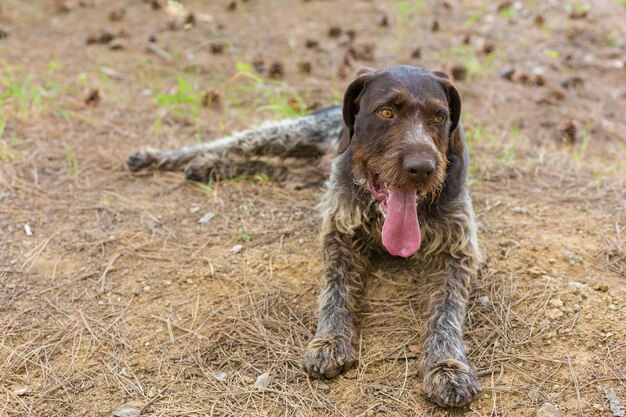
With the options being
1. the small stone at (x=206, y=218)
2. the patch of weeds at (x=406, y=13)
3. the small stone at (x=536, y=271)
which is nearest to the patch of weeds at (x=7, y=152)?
the small stone at (x=206, y=218)

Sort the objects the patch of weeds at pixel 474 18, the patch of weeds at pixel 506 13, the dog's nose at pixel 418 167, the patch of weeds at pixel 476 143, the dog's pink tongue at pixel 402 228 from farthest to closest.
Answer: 1. the patch of weeds at pixel 506 13
2. the patch of weeds at pixel 474 18
3. the patch of weeds at pixel 476 143
4. the dog's pink tongue at pixel 402 228
5. the dog's nose at pixel 418 167

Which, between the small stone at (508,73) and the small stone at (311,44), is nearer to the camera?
the small stone at (508,73)

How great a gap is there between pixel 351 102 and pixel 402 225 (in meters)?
0.95

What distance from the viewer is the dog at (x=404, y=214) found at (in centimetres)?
320

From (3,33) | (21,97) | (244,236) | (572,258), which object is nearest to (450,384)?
(572,258)

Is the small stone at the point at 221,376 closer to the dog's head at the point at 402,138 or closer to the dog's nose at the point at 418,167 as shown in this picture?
the dog's head at the point at 402,138

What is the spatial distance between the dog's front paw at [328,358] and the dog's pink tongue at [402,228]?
623 mm

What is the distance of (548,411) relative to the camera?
286 centimetres

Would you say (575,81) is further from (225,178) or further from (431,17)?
(225,178)

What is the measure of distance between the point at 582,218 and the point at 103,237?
Answer: 3585 mm

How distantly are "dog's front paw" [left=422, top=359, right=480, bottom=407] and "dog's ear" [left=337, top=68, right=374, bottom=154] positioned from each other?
1.61 meters

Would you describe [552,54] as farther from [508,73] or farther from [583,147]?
[583,147]

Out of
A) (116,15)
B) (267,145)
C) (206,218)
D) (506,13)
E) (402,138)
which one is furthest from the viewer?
(506,13)

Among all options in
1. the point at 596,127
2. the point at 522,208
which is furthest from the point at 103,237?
the point at 596,127
